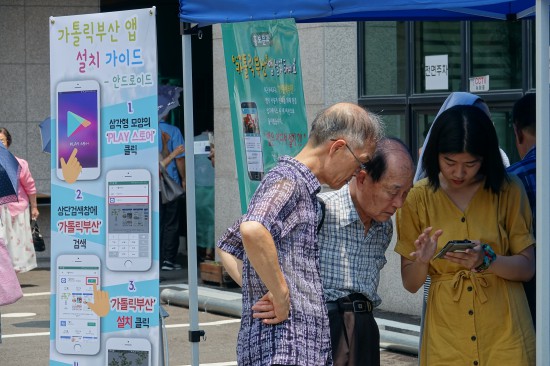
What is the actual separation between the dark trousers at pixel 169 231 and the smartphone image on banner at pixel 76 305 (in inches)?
298

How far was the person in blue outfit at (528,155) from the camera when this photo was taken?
445 cm

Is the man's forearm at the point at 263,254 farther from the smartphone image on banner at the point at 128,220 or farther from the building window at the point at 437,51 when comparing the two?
the building window at the point at 437,51

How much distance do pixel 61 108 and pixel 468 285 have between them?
109 inches

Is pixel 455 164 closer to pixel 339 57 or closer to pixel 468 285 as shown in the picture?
pixel 468 285

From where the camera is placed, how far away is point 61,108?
6.11 metres

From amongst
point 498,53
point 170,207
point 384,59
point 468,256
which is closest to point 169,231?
point 170,207

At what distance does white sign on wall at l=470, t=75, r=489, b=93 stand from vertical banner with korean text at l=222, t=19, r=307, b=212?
128 inches

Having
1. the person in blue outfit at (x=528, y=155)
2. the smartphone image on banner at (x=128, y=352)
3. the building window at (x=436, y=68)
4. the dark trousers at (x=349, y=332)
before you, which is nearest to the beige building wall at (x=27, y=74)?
the building window at (x=436, y=68)

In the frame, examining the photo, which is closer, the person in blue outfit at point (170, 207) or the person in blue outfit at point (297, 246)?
the person in blue outfit at point (297, 246)

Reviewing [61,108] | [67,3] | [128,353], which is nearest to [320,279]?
[128,353]

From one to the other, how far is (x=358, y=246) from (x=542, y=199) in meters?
0.72

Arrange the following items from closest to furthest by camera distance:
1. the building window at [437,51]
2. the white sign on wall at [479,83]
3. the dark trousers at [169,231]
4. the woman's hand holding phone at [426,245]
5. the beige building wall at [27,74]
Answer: the woman's hand holding phone at [426,245] → the white sign on wall at [479,83] → the building window at [437,51] → the dark trousers at [169,231] → the beige building wall at [27,74]

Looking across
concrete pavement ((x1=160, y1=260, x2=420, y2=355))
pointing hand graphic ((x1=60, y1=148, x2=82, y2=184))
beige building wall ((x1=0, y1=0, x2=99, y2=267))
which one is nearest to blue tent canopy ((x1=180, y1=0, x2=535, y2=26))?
pointing hand graphic ((x1=60, y1=148, x2=82, y2=184))

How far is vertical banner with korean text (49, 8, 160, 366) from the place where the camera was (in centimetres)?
582
